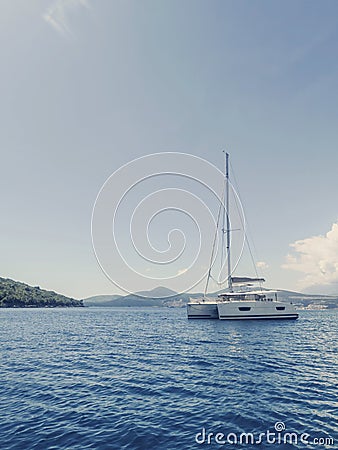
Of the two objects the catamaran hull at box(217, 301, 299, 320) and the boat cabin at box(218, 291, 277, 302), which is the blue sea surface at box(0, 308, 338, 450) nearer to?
the catamaran hull at box(217, 301, 299, 320)

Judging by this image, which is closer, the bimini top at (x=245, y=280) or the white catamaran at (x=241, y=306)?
the white catamaran at (x=241, y=306)

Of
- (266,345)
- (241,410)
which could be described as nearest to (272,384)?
(241,410)

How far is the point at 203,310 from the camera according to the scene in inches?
2977

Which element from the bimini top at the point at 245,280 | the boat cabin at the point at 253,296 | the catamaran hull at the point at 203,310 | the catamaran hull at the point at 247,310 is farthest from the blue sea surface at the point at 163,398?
the bimini top at the point at 245,280

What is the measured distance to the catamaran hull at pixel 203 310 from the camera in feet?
245

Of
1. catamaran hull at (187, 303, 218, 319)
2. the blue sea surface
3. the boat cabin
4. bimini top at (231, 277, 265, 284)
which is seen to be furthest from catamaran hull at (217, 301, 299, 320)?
the blue sea surface

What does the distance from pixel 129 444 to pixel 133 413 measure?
3.52 meters

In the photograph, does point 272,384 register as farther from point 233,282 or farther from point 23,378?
point 233,282

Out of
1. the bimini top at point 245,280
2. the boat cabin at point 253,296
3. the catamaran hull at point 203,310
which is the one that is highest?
the bimini top at point 245,280

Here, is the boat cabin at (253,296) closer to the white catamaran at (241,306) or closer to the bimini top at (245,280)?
the white catamaran at (241,306)

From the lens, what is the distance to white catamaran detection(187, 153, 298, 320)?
231 feet

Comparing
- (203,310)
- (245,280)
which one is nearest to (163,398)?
(203,310)

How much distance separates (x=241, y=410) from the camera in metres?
15.6

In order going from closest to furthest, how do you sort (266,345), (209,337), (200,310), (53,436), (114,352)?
(53,436)
(114,352)
(266,345)
(209,337)
(200,310)
